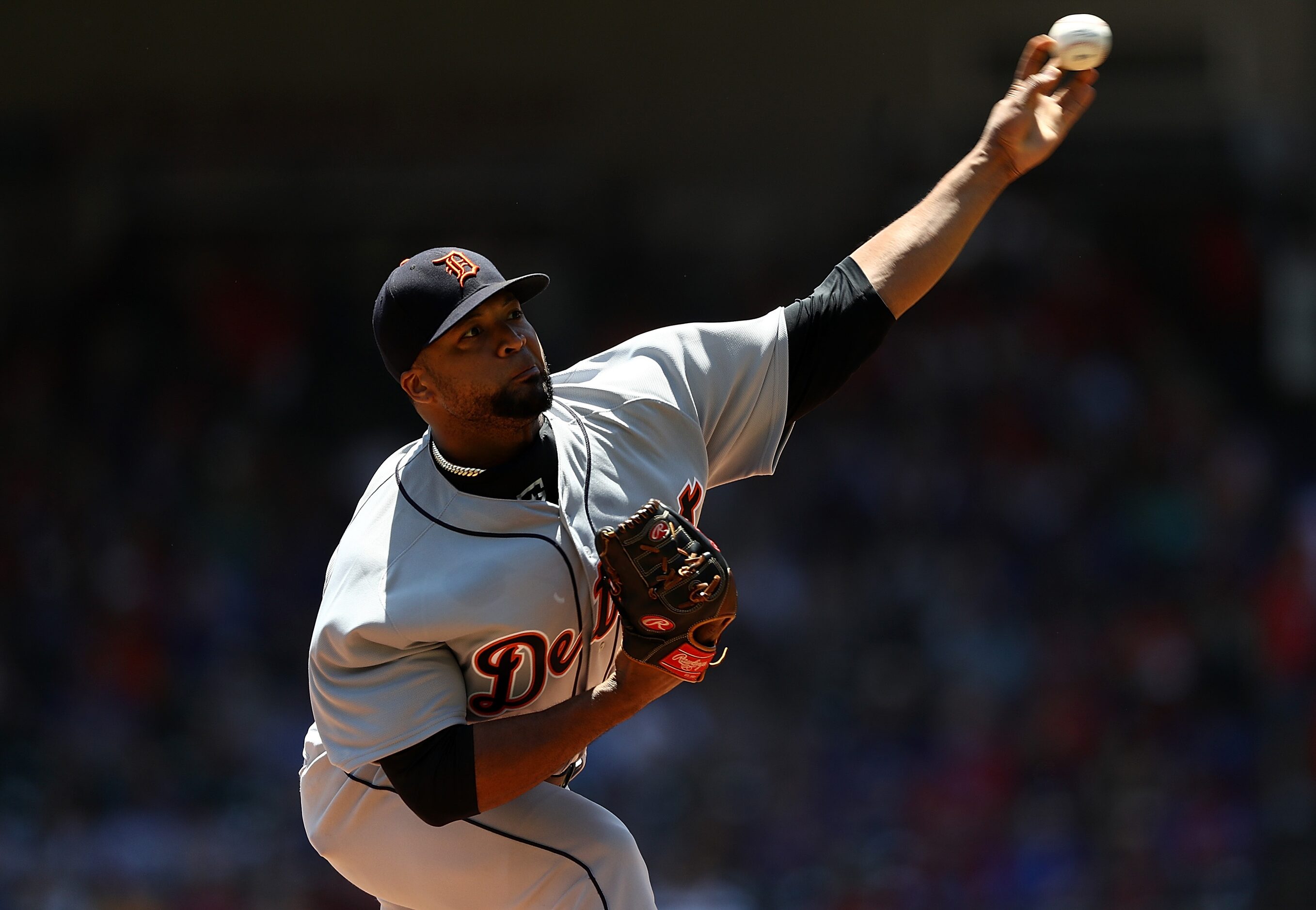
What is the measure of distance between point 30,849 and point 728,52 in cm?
527

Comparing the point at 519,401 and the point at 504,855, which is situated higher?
the point at 519,401

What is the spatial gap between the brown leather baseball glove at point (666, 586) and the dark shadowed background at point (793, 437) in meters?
3.67

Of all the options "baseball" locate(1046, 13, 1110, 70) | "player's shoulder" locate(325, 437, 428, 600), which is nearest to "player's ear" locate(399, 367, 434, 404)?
"player's shoulder" locate(325, 437, 428, 600)

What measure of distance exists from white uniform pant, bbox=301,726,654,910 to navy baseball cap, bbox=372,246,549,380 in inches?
24.4

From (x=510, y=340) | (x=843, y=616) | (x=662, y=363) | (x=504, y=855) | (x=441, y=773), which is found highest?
(x=510, y=340)

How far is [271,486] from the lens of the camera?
6.91 m

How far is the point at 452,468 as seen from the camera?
2.03 metres

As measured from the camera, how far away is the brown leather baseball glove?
5.96 feet

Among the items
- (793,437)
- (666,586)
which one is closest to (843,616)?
(793,437)

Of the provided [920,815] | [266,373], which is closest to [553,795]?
[920,815]

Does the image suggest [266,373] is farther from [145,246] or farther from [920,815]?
[920,815]

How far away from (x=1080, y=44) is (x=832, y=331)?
607 mm

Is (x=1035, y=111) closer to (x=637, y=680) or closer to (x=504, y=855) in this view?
(x=637, y=680)

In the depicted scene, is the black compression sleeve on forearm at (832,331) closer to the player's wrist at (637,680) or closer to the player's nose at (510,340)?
the player's nose at (510,340)
